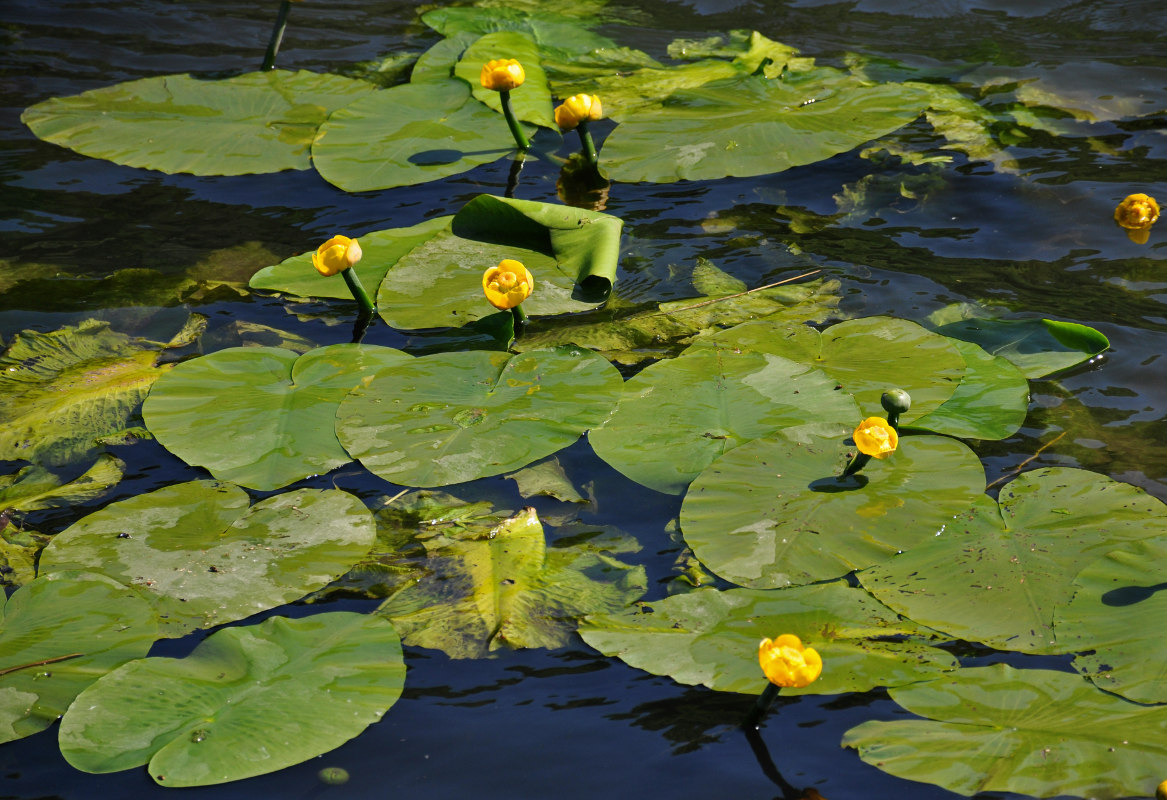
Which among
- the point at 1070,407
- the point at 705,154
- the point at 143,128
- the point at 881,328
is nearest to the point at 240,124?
the point at 143,128

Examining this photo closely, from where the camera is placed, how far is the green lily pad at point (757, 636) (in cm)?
161

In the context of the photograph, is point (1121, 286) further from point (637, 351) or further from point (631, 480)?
point (631, 480)

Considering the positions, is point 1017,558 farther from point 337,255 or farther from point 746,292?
point 337,255

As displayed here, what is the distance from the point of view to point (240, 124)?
3.31 m

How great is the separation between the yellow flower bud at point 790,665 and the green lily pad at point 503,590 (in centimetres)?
46

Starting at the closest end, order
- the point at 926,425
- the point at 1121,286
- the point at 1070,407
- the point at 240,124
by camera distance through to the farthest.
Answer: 1. the point at 926,425
2. the point at 1070,407
3. the point at 1121,286
4. the point at 240,124

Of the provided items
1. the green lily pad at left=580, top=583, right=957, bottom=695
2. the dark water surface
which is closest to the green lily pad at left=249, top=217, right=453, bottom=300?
the dark water surface

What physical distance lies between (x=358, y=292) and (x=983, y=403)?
1.62 meters

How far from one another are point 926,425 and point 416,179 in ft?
6.05

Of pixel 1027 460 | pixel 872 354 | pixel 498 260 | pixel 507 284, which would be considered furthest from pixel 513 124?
pixel 1027 460

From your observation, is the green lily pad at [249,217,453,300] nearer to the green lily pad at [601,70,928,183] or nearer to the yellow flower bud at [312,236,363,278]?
the yellow flower bud at [312,236,363,278]

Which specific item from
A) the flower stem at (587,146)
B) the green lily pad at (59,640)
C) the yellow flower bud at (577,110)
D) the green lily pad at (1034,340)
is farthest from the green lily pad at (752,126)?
the green lily pad at (59,640)

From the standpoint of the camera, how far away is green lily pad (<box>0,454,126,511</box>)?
2047 millimetres

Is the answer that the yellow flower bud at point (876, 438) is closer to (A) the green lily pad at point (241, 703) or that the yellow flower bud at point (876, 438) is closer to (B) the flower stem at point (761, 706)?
(B) the flower stem at point (761, 706)
